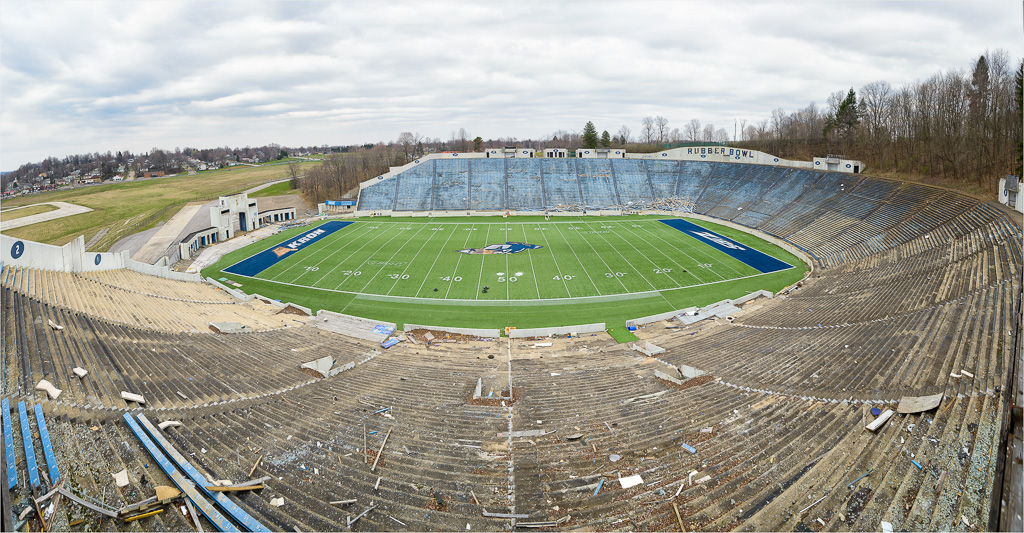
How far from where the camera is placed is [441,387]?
51.9ft

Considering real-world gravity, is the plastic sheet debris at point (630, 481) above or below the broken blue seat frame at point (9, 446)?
below

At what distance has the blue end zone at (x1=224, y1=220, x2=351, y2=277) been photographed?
36344mm

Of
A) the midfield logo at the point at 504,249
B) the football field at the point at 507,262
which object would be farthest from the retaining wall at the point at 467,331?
the midfield logo at the point at 504,249

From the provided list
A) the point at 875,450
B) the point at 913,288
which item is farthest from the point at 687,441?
the point at 913,288

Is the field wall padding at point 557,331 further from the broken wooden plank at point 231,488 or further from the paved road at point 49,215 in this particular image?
the paved road at point 49,215

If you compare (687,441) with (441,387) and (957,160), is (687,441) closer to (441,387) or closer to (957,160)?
(441,387)

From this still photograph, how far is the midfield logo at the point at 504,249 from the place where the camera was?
40.7m

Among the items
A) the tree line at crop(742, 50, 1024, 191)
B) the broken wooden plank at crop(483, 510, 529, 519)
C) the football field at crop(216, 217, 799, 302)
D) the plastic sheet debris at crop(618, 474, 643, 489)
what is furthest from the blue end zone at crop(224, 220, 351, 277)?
the tree line at crop(742, 50, 1024, 191)

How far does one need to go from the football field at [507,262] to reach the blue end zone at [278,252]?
0.38ft

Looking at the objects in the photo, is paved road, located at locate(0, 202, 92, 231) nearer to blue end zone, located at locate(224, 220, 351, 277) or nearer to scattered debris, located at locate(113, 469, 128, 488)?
blue end zone, located at locate(224, 220, 351, 277)

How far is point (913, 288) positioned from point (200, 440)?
1188 inches

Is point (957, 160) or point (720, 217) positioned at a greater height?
point (957, 160)

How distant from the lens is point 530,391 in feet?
51.1

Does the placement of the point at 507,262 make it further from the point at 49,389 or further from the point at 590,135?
the point at 590,135
